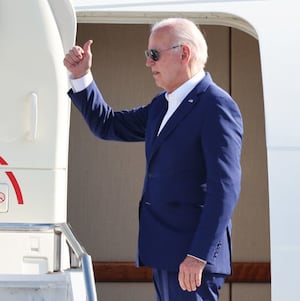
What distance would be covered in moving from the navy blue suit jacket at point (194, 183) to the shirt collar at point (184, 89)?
20 millimetres

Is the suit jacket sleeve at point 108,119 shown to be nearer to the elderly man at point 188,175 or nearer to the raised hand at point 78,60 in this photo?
the raised hand at point 78,60

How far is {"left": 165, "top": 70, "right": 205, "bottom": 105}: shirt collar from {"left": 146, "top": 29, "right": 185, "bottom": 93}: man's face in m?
0.02

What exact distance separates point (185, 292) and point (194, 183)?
13.7 inches

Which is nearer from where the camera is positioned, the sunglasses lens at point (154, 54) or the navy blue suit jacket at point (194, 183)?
the navy blue suit jacket at point (194, 183)

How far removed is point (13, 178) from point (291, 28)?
119cm

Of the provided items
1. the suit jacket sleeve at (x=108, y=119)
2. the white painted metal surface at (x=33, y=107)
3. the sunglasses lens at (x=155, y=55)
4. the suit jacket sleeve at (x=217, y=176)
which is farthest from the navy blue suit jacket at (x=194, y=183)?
the white painted metal surface at (x=33, y=107)

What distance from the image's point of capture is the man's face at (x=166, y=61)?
9.75 ft

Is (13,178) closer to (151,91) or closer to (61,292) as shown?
(61,292)

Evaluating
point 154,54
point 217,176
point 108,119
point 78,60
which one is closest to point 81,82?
point 78,60

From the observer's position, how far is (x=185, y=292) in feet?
9.42

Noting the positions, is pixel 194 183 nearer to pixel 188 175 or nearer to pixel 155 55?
pixel 188 175

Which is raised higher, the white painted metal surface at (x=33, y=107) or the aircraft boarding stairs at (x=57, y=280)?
the white painted metal surface at (x=33, y=107)

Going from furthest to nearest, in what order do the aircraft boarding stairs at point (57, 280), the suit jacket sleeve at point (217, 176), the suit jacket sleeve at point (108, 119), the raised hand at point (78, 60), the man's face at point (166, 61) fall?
the suit jacket sleeve at point (108, 119), the raised hand at point (78, 60), the man's face at point (166, 61), the suit jacket sleeve at point (217, 176), the aircraft boarding stairs at point (57, 280)

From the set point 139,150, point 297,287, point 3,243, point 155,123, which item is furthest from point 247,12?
point 139,150
